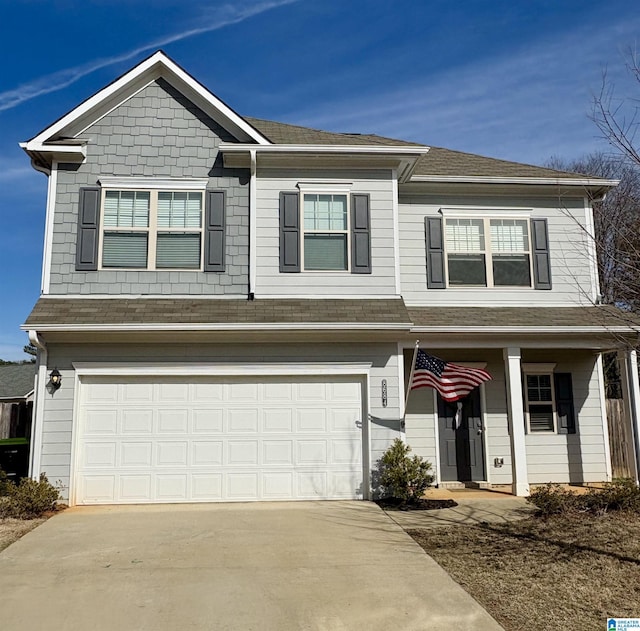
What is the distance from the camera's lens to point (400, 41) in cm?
1127

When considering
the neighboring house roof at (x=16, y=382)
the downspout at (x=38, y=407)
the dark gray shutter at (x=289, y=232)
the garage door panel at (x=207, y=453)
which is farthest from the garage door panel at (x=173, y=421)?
the neighboring house roof at (x=16, y=382)

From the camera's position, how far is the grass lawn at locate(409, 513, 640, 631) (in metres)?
4.78

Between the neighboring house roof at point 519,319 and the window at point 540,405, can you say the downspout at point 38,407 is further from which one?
the window at point 540,405

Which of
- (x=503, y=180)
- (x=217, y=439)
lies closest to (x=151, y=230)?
(x=217, y=439)

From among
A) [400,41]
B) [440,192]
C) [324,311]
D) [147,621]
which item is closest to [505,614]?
[147,621]

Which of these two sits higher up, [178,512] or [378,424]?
[378,424]

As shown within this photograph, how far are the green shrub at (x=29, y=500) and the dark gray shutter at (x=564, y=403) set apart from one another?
8.85m

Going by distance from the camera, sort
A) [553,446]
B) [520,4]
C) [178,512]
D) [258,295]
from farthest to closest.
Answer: [553,446], [258,295], [520,4], [178,512]

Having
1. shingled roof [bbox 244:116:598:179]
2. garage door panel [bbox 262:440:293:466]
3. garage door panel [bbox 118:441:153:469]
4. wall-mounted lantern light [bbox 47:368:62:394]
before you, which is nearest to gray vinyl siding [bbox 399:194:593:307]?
shingled roof [bbox 244:116:598:179]

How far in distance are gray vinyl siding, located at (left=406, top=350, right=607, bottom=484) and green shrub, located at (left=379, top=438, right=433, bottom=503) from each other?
1772 mm

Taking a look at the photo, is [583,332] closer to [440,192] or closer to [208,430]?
[440,192]

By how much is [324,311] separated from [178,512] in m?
3.73

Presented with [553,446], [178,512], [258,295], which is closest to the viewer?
[178,512]

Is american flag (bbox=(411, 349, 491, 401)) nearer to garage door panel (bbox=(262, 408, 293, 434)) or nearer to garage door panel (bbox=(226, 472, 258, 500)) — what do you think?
garage door panel (bbox=(262, 408, 293, 434))
